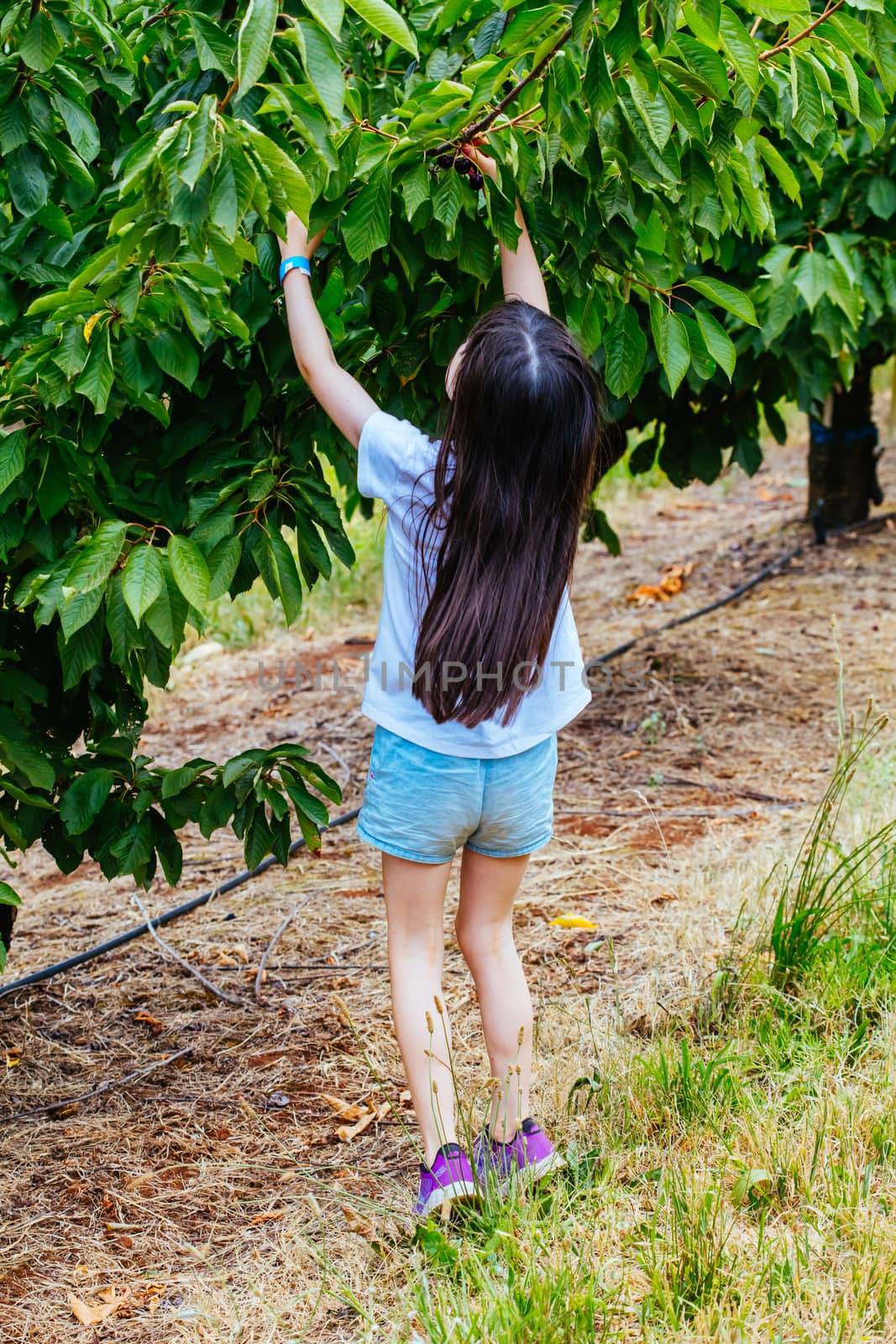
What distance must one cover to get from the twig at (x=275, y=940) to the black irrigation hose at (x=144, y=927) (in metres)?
0.15

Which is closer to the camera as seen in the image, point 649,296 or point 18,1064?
point 649,296

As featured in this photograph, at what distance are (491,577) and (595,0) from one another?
81 centimetres

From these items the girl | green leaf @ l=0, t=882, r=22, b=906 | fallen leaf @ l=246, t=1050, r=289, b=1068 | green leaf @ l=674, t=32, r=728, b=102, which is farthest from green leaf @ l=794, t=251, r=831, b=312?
green leaf @ l=0, t=882, r=22, b=906

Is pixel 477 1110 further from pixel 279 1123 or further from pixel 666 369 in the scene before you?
pixel 666 369

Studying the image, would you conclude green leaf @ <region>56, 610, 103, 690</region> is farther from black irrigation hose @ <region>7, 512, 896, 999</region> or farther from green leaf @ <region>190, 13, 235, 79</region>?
green leaf @ <region>190, 13, 235, 79</region>

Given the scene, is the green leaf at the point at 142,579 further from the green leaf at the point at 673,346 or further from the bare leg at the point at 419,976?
the green leaf at the point at 673,346

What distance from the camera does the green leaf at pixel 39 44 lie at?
1942mm

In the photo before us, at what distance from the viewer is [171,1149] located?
246 cm

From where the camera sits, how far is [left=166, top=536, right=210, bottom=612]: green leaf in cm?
176

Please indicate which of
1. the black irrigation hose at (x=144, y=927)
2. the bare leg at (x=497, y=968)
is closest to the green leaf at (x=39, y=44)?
the bare leg at (x=497, y=968)

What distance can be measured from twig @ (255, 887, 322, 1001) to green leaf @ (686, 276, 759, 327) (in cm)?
197

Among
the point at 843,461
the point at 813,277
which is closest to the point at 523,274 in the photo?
the point at 813,277

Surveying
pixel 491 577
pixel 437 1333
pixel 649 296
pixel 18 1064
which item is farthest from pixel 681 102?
pixel 18 1064

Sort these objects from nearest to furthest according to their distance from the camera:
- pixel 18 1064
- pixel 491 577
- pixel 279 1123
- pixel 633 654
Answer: pixel 491 577 → pixel 279 1123 → pixel 18 1064 → pixel 633 654
